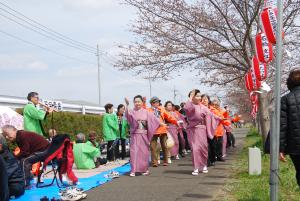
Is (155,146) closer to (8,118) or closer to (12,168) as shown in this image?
(8,118)

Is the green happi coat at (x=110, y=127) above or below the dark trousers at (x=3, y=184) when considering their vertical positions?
above

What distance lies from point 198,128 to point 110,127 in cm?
395

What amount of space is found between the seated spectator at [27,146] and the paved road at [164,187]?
1311 millimetres

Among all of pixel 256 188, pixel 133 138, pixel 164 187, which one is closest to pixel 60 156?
pixel 133 138

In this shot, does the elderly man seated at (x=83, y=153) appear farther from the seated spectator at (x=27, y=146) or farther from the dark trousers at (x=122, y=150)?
the seated spectator at (x=27, y=146)

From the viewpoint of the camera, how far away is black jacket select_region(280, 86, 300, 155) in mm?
5203

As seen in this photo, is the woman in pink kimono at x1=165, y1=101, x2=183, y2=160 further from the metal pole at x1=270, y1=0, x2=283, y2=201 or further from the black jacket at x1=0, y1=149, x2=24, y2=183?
the metal pole at x1=270, y1=0, x2=283, y2=201

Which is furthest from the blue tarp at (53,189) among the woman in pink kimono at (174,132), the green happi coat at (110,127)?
the woman in pink kimono at (174,132)

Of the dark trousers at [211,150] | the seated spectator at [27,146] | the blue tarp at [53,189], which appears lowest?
the blue tarp at [53,189]

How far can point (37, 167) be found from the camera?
905cm

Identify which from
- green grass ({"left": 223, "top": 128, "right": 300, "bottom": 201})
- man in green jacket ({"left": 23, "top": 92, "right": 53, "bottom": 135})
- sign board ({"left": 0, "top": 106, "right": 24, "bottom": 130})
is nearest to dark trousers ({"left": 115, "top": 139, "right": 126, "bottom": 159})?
sign board ({"left": 0, "top": 106, "right": 24, "bottom": 130})

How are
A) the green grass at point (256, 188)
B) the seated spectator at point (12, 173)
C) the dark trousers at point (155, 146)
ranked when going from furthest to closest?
1. the dark trousers at point (155, 146)
2. the seated spectator at point (12, 173)
3. the green grass at point (256, 188)

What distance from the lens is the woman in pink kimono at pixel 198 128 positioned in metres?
9.78

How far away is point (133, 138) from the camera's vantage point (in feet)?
32.4
